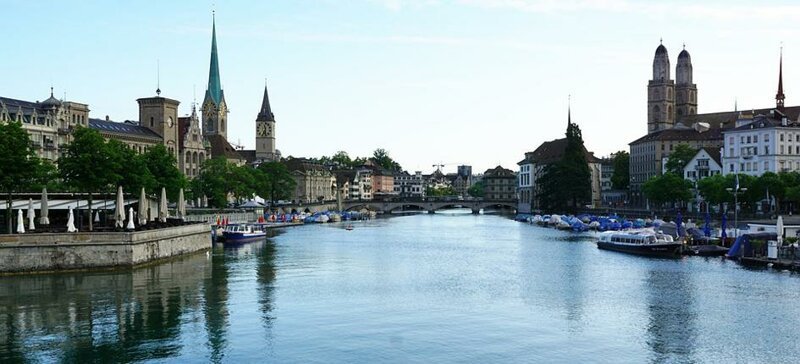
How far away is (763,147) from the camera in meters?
126

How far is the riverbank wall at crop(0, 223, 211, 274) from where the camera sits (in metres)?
55.1

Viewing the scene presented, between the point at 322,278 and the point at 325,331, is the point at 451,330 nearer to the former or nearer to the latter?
the point at 325,331

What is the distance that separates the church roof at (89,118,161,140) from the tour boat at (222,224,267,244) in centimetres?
3833

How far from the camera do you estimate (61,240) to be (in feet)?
185

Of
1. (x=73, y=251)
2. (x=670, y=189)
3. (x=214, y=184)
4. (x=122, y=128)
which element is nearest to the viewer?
(x=73, y=251)

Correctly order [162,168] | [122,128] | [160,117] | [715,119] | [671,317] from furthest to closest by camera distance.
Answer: [715,119] → [160,117] → [122,128] → [162,168] → [671,317]

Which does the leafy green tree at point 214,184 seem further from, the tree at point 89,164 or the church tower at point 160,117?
the tree at point 89,164

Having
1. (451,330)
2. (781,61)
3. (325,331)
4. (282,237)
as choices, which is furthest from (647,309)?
(781,61)

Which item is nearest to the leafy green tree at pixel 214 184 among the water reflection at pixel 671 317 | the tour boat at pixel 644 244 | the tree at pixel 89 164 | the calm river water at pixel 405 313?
the calm river water at pixel 405 313

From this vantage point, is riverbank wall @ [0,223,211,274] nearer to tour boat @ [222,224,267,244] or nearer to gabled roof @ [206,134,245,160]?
tour boat @ [222,224,267,244]

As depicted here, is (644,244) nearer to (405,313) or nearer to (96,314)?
(405,313)

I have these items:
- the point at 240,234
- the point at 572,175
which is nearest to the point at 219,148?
the point at 572,175

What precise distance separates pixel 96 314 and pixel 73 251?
1576 cm

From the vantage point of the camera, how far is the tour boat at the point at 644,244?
7725 centimetres
